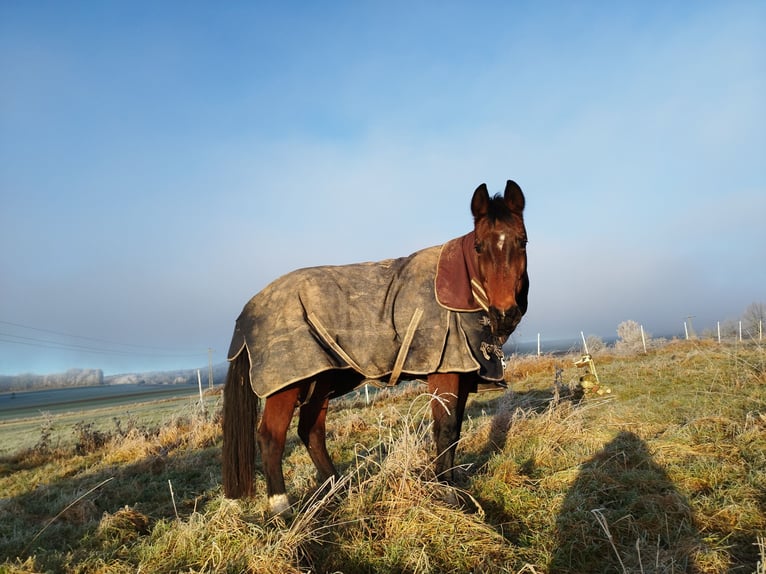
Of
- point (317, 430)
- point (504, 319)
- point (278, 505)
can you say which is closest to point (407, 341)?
point (504, 319)

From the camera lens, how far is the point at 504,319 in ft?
11.0

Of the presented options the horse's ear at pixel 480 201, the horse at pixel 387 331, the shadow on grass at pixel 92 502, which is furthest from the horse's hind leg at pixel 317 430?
the horse's ear at pixel 480 201

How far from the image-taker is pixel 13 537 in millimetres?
3963

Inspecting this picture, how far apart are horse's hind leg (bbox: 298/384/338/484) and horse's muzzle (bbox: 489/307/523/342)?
73.9 inches

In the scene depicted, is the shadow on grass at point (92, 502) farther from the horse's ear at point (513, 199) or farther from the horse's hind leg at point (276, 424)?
the horse's ear at point (513, 199)

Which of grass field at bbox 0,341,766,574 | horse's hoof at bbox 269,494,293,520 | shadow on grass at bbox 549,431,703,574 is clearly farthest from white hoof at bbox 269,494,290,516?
shadow on grass at bbox 549,431,703,574

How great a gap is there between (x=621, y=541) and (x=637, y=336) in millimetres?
34221

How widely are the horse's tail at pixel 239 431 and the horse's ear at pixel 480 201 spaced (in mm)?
2587

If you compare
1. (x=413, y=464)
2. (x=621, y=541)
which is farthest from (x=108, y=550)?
(x=621, y=541)

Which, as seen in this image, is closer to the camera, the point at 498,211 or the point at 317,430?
the point at 498,211

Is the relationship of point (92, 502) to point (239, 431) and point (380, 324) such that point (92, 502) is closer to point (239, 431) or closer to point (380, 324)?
point (239, 431)

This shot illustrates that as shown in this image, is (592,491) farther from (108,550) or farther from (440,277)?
(108,550)

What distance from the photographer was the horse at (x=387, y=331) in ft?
11.7

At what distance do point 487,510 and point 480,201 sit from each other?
247cm
